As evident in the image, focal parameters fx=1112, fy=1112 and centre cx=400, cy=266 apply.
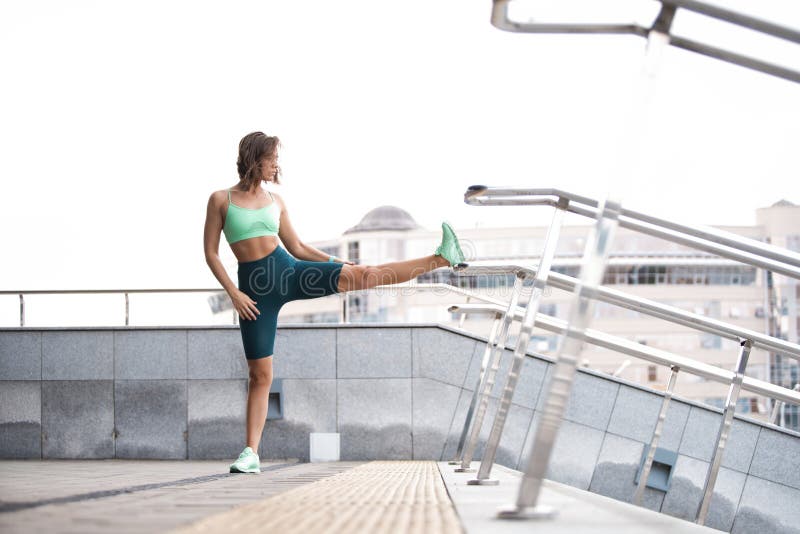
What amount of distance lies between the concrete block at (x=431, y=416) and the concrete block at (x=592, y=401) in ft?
2.75

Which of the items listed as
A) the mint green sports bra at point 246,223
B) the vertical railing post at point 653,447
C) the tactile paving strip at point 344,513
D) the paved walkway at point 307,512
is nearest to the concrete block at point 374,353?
the vertical railing post at point 653,447

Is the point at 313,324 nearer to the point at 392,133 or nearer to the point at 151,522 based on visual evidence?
the point at 151,522

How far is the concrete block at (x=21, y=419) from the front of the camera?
9633 millimetres

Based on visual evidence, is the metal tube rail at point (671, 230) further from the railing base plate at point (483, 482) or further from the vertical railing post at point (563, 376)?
the vertical railing post at point (563, 376)

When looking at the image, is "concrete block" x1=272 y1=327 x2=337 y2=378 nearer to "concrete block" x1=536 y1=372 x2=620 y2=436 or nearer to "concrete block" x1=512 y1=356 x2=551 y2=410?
"concrete block" x1=512 y1=356 x2=551 y2=410

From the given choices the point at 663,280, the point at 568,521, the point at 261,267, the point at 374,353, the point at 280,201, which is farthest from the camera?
the point at 663,280

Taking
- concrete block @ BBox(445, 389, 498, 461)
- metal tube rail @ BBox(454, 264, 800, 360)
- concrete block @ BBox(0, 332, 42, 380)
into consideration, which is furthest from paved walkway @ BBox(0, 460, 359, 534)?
concrete block @ BBox(0, 332, 42, 380)

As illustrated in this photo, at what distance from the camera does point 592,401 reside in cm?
982

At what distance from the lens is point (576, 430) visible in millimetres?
9766

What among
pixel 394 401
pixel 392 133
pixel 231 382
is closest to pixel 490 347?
pixel 394 401

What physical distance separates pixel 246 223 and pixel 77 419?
5051 mm

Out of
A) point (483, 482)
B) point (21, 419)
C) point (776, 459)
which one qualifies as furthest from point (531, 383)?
point (483, 482)

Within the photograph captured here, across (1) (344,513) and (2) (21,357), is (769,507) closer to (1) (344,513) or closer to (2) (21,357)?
(2) (21,357)

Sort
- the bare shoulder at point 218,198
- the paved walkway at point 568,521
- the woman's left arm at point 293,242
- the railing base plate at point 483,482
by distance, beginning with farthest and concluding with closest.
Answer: the woman's left arm at point 293,242 < the bare shoulder at point 218,198 < the railing base plate at point 483,482 < the paved walkway at point 568,521
